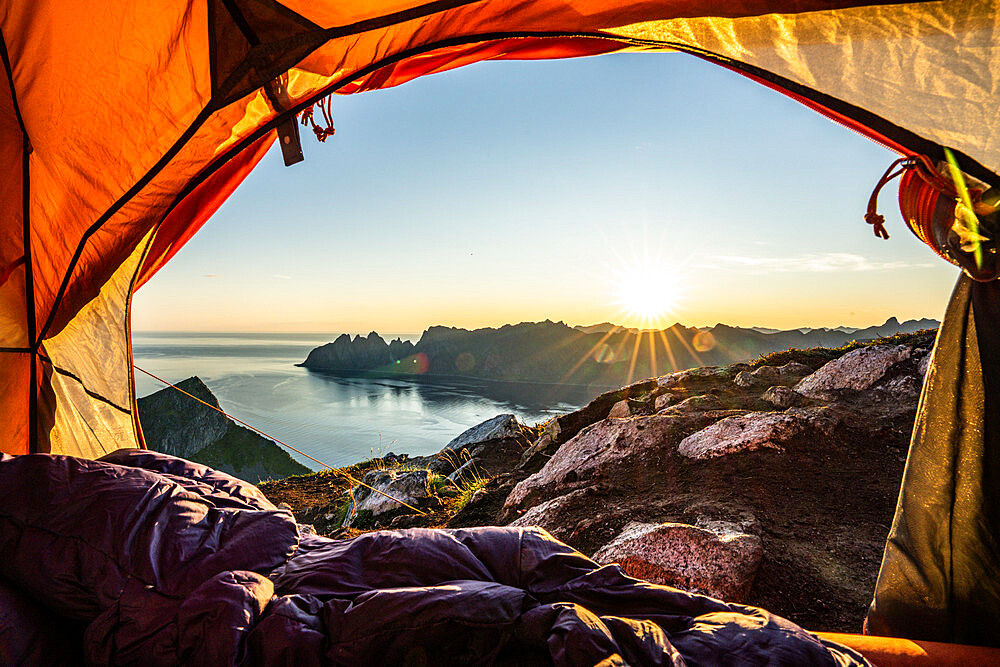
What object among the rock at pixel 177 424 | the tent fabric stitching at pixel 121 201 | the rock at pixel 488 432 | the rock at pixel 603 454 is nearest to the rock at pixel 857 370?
the rock at pixel 603 454

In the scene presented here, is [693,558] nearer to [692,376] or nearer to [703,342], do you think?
[692,376]

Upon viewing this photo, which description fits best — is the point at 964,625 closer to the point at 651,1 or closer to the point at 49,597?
the point at 651,1

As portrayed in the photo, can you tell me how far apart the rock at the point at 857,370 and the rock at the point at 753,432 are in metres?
0.78

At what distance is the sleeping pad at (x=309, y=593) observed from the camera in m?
1.13

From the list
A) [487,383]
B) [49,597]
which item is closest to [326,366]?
[487,383]

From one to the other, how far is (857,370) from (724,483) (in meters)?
2.27

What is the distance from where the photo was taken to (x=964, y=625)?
174cm

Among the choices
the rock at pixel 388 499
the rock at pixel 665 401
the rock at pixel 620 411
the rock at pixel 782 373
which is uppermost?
the rock at pixel 782 373

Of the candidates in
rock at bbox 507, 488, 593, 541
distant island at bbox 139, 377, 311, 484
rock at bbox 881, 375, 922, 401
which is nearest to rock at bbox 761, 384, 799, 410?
rock at bbox 881, 375, 922, 401

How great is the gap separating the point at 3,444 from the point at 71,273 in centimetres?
96

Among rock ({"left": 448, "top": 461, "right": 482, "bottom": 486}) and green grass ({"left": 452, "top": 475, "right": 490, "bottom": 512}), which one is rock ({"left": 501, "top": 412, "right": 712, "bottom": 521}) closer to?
green grass ({"left": 452, "top": 475, "right": 490, "bottom": 512})

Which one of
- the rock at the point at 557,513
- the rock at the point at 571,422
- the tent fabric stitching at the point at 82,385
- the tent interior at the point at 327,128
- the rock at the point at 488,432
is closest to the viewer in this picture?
the tent interior at the point at 327,128

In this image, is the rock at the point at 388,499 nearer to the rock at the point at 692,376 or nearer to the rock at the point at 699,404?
the rock at the point at 699,404

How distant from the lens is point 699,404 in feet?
16.1
